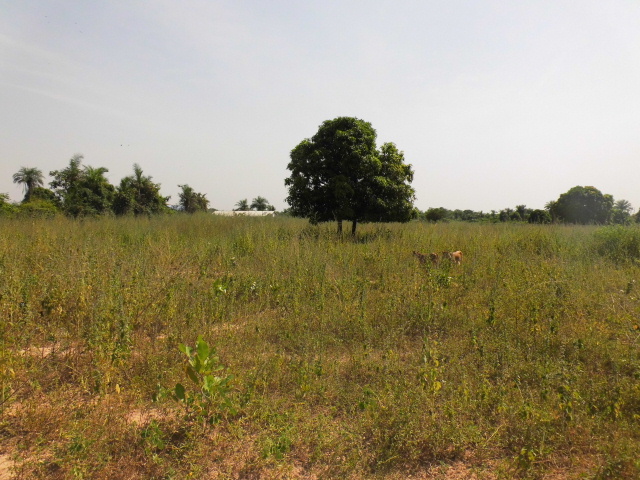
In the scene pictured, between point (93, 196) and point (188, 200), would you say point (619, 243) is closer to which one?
point (93, 196)

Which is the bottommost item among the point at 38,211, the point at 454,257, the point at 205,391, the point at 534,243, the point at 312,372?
the point at 312,372

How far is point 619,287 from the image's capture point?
566cm

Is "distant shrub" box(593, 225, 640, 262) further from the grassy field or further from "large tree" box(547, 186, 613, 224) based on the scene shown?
"large tree" box(547, 186, 613, 224)

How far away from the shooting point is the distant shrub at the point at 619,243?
25.6 ft

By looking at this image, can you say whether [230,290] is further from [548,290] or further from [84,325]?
[548,290]

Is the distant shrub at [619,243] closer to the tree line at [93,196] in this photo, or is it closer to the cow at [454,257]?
the cow at [454,257]

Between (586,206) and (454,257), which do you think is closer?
(454,257)

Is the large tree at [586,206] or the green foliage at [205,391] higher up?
the large tree at [586,206]

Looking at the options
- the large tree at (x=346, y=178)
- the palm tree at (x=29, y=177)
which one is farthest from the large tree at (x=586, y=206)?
the palm tree at (x=29, y=177)

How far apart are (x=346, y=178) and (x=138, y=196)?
19140 millimetres

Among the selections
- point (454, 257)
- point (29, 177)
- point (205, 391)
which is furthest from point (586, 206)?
point (29, 177)

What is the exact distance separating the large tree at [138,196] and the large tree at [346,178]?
15.1m

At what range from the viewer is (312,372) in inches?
134

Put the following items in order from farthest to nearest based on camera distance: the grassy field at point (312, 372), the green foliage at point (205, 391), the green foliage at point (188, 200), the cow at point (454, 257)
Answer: the green foliage at point (188, 200), the cow at point (454, 257), the green foliage at point (205, 391), the grassy field at point (312, 372)
